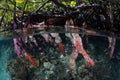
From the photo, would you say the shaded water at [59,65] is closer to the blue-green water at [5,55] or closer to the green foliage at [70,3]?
the blue-green water at [5,55]

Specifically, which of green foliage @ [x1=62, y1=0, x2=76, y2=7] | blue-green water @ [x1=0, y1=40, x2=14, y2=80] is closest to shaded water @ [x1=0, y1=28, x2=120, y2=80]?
blue-green water @ [x1=0, y1=40, x2=14, y2=80]

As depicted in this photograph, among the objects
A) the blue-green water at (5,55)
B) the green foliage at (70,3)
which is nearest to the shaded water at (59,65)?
the blue-green water at (5,55)

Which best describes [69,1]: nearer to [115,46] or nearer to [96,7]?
[96,7]

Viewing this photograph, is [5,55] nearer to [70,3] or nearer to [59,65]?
[59,65]

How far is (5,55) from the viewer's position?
32.2 inches

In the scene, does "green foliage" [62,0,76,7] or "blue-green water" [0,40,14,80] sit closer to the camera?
"blue-green water" [0,40,14,80]

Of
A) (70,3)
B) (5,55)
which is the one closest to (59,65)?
(5,55)

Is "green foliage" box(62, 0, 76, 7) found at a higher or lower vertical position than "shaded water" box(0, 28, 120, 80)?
higher

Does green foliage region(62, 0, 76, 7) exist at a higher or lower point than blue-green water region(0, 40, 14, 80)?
higher

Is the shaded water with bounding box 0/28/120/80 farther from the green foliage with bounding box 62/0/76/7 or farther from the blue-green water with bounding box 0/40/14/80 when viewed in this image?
the green foliage with bounding box 62/0/76/7

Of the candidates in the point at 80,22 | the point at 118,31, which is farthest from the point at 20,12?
the point at 118,31

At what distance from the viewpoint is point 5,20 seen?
1025 mm

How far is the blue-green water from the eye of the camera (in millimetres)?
794

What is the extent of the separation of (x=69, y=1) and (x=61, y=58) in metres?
0.29
